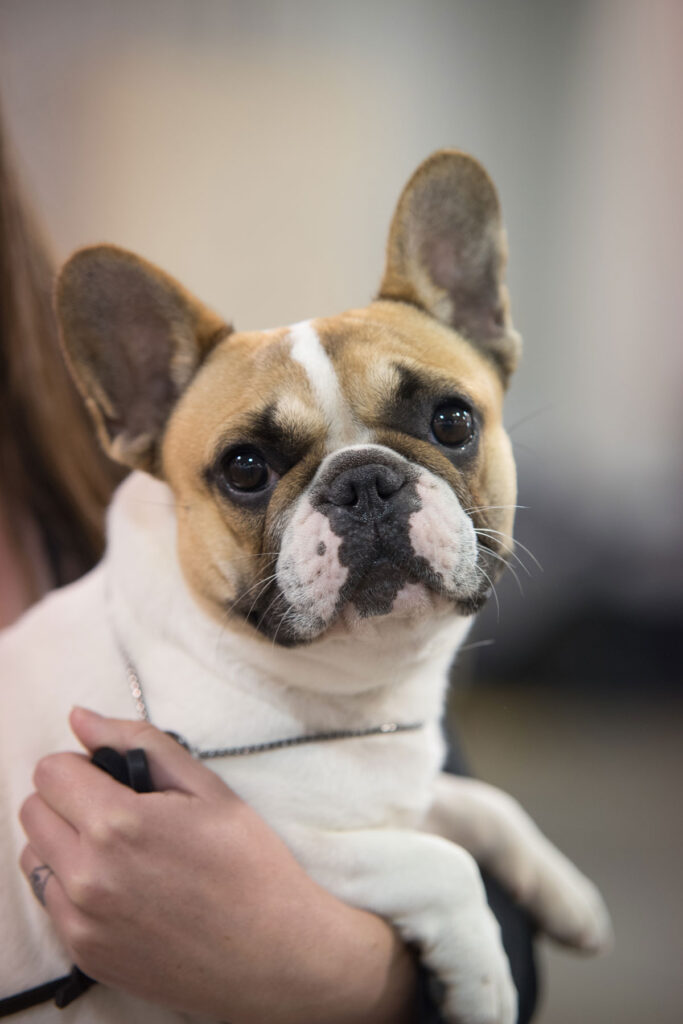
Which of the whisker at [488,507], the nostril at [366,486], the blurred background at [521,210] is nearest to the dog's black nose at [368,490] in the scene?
the nostril at [366,486]

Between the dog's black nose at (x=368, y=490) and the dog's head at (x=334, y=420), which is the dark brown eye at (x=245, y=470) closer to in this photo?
the dog's head at (x=334, y=420)

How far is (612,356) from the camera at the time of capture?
3.05 feet

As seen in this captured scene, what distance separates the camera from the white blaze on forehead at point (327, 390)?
82cm

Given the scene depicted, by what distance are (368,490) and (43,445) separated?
1.72 ft

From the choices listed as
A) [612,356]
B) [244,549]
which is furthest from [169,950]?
[612,356]

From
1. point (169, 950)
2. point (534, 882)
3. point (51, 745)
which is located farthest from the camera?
point (534, 882)

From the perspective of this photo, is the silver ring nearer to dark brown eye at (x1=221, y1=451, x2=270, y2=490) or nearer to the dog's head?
the dog's head

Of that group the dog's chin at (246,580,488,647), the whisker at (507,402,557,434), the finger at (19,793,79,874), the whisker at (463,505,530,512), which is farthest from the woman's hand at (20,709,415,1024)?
the whisker at (507,402,557,434)

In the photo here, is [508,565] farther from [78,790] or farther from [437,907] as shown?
[78,790]

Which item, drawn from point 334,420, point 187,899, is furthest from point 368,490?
point 187,899

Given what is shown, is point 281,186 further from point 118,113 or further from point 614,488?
point 614,488

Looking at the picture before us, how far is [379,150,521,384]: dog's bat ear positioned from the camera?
0.86m

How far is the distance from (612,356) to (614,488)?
156 mm

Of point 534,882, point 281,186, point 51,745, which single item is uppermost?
point 281,186
